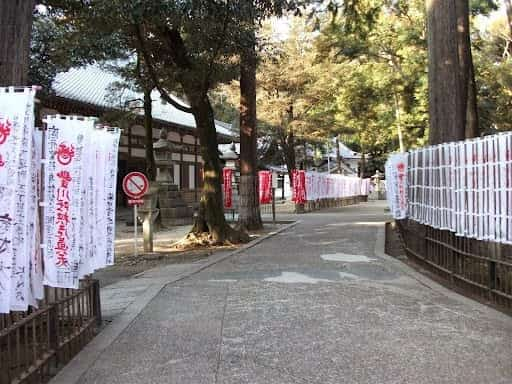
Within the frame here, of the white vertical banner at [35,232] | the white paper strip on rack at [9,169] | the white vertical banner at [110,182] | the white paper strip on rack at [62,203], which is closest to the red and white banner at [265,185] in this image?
the white vertical banner at [110,182]

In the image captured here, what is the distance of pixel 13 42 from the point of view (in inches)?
221

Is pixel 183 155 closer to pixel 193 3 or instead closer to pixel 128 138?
pixel 128 138

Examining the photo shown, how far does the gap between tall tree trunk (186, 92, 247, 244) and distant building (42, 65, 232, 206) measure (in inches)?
208

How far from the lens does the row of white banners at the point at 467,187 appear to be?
662cm

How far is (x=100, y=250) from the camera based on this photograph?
20.1ft

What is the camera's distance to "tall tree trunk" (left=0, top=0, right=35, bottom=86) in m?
5.55

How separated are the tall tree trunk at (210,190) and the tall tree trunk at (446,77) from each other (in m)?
6.07

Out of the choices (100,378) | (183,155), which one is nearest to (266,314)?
(100,378)

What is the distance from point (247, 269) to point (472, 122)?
5.94 meters

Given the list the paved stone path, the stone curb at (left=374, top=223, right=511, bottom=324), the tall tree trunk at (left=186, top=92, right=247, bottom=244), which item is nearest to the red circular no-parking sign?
the tall tree trunk at (left=186, top=92, right=247, bottom=244)

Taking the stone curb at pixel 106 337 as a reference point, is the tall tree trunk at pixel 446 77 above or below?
above

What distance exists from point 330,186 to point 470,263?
26.7 meters

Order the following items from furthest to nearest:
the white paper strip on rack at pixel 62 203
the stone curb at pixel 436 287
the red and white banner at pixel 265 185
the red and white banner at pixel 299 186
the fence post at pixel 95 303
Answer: the red and white banner at pixel 299 186 < the red and white banner at pixel 265 185 < the stone curb at pixel 436 287 < the fence post at pixel 95 303 < the white paper strip on rack at pixel 62 203

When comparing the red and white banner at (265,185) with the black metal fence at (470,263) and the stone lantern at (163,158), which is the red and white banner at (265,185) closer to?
the stone lantern at (163,158)
